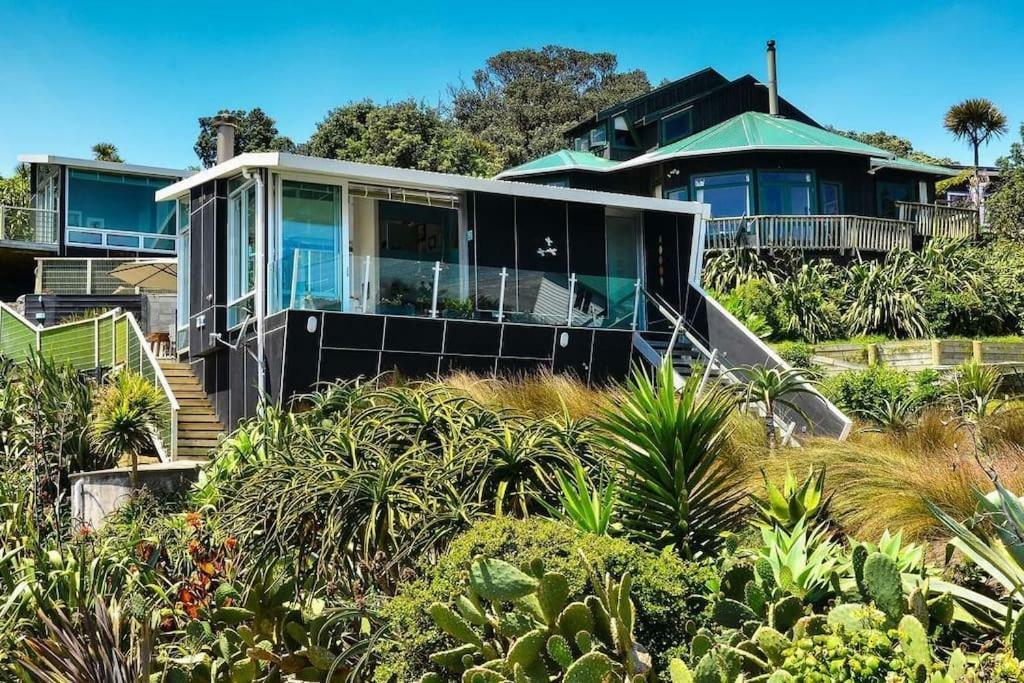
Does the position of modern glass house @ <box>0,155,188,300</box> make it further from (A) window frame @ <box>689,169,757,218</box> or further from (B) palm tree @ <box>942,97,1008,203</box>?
(B) palm tree @ <box>942,97,1008,203</box>

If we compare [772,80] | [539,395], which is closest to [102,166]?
[772,80]

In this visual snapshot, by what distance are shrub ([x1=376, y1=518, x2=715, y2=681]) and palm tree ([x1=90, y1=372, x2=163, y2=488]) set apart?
384 inches

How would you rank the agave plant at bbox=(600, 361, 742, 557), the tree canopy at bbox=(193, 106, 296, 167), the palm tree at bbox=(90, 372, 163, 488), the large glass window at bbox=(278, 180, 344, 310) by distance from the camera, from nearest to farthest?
the agave plant at bbox=(600, 361, 742, 557)
the palm tree at bbox=(90, 372, 163, 488)
the large glass window at bbox=(278, 180, 344, 310)
the tree canopy at bbox=(193, 106, 296, 167)

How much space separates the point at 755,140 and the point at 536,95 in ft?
116

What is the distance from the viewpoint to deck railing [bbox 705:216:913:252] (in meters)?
32.9

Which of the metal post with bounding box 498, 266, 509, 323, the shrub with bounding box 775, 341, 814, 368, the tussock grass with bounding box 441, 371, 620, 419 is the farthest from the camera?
the shrub with bounding box 775, 341, 814, 368

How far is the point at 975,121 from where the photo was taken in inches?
1816

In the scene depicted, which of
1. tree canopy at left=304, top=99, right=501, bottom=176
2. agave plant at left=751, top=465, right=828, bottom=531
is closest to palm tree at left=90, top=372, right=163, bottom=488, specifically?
agave plant at left=751, top=465, right=828, bottom=531

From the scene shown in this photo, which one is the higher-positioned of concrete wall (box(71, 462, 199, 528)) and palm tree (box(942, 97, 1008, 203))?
palm tree (box(942, 97, 1008, 203))

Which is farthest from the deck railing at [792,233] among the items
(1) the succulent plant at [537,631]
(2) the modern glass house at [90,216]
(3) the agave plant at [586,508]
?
(1) the succulent plant at [537,631]

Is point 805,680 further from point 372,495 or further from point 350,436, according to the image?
point 350,436

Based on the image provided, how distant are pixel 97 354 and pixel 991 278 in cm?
1886

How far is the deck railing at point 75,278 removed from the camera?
31.3m

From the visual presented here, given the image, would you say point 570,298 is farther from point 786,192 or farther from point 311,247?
point 786,192
